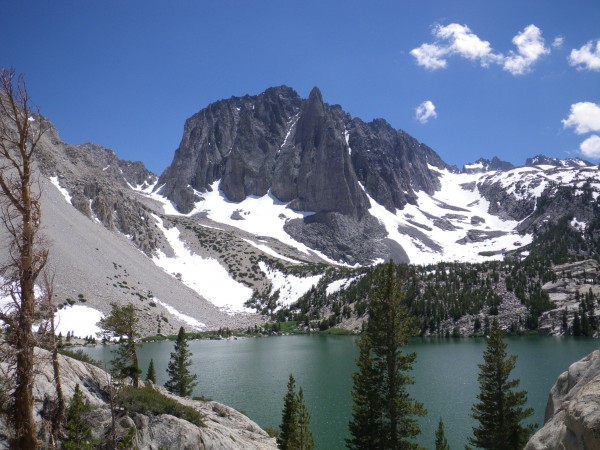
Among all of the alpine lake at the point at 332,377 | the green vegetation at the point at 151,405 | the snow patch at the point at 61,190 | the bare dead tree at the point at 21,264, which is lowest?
the alpine lake at the point at 332,377

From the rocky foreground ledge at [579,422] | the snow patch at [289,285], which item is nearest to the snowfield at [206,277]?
the snow patch at [289,285]

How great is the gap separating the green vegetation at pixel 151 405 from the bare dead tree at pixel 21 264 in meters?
13.1

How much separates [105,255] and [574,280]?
143818 mm

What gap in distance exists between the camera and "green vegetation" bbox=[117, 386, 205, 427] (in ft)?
69.9

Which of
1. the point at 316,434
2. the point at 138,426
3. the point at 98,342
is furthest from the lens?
the point at 98,342

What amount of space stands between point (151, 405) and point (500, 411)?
2018cm

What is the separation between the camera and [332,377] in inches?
2413

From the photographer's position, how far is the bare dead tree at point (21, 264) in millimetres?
7691

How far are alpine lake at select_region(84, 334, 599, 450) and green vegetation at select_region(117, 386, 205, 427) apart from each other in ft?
49.1

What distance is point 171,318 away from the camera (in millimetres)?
121500

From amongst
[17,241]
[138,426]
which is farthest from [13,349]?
[138,426]

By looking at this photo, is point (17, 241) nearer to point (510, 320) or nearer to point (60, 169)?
point (510, 320)

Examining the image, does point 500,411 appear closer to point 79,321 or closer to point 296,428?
point 296,428

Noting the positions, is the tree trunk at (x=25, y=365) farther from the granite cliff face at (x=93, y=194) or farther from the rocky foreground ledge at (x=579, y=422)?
the granite cliff face at (x=93, y=194)
